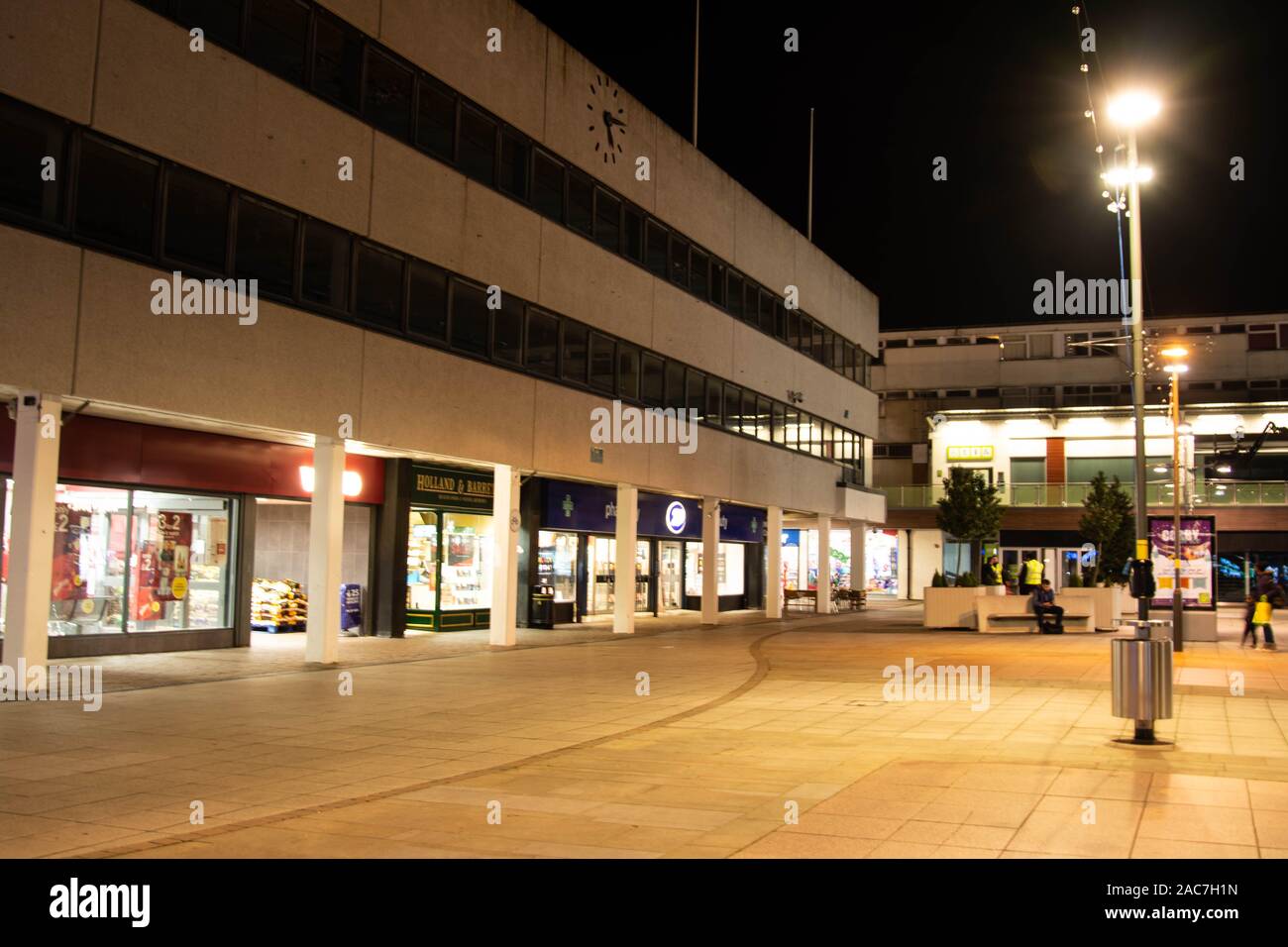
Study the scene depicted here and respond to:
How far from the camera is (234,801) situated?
8.68 metres

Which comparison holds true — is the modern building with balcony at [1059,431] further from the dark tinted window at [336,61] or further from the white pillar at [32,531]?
the white pillar at [32,531]

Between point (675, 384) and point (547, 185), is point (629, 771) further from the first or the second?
point (675, 384)

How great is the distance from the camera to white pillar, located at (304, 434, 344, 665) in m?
19.0

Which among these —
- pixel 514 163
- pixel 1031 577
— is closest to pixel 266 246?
pixel 514 163

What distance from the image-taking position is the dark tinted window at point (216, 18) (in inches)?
640

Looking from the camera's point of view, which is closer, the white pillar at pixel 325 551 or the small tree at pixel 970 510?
the white pillar at pixel 325 551

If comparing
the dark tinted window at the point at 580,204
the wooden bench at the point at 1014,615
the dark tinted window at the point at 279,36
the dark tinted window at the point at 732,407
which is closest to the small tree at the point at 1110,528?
the wooden bench at the point at 1014,615

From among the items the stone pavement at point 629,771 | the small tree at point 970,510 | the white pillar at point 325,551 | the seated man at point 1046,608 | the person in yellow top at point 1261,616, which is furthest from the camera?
the small tree at point 970,510

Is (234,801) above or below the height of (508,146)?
below

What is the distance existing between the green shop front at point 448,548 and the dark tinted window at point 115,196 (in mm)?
9732
